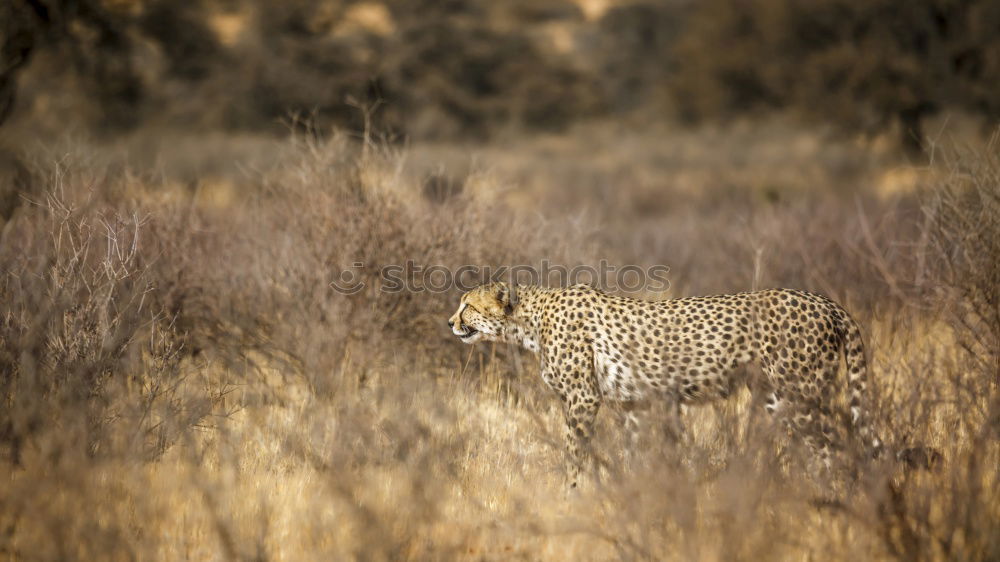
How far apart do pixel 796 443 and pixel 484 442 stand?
1648mm

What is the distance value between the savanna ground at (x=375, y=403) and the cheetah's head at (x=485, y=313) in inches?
15.2

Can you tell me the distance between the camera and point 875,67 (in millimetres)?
21812

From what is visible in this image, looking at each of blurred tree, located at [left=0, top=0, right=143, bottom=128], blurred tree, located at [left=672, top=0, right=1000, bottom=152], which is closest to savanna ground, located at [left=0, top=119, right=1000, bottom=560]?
blurred tree, located at [left=0, top=0, right=143, bottom=128]

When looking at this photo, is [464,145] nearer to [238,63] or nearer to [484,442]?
[238,63]

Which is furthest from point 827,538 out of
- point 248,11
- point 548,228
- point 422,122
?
point 248,11

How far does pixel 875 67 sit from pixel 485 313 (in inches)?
747

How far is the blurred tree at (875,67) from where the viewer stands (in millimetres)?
21234

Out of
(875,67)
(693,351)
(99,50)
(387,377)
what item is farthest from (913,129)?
(693,351)

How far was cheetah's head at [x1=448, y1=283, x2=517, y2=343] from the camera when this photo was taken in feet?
17.3

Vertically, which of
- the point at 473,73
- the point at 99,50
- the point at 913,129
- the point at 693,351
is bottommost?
the point at 693,351

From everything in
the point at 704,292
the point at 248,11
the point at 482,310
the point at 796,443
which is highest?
the point at 248,11

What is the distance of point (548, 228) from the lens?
7660 mm

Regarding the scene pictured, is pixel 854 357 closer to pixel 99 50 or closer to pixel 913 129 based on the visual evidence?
pixel 913 129

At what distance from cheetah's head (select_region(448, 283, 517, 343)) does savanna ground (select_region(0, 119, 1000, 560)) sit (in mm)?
385
